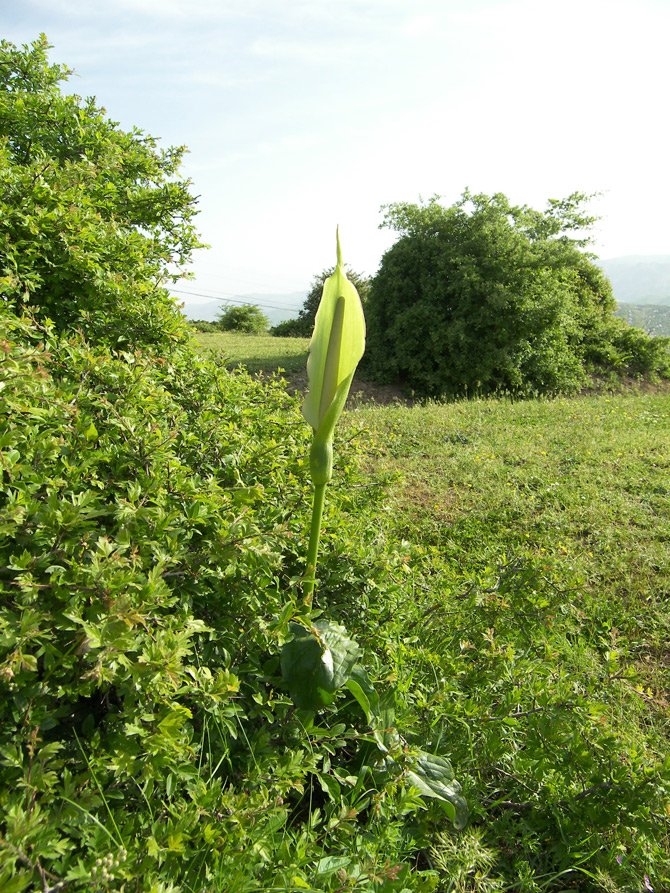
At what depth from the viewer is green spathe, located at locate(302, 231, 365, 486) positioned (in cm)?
113

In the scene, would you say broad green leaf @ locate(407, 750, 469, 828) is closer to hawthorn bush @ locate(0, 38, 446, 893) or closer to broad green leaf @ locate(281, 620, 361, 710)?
hawthorn bush @ locate(0, 38, 446, 893)

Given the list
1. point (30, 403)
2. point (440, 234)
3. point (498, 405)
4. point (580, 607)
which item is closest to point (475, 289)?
point (440, 234)

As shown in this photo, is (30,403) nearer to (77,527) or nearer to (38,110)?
(77,527)

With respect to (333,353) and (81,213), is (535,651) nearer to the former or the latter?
(333,353)

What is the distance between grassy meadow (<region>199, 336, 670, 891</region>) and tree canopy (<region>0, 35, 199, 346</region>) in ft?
4.08

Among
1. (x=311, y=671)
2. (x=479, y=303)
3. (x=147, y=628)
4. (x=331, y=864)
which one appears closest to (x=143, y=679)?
(x=147, y=628)

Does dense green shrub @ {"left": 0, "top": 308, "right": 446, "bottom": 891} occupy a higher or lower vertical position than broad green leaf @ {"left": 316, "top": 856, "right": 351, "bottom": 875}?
higher

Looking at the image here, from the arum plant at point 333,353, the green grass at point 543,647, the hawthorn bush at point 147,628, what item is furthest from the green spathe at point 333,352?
the green grass at point 543,647

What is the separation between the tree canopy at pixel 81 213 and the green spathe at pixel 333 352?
115 cm

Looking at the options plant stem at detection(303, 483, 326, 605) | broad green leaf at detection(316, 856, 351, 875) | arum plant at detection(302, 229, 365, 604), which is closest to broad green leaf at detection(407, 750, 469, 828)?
broad green leaf at detection(316, 856, 351, 875)

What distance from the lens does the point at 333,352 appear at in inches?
44.9

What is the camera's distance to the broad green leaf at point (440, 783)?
151 centimetres

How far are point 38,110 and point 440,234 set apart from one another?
8503 mm

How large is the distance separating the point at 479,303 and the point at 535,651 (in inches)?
317
